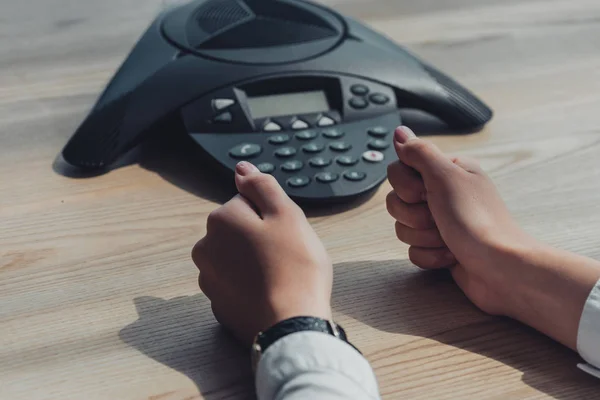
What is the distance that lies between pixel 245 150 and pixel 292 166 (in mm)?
48

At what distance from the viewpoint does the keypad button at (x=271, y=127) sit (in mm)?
723

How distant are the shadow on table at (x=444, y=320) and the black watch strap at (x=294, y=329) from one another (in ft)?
0.21

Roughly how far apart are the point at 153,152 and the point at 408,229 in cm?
28

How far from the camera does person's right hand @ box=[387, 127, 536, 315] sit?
0.56 m

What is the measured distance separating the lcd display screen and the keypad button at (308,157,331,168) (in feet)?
0.25

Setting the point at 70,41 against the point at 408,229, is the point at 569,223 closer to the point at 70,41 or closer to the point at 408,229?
the point at 408,229

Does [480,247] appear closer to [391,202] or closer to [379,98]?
[391,202]

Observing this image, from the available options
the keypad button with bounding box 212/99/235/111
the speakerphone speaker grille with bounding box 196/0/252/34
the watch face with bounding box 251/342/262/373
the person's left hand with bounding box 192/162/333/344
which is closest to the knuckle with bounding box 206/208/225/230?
the person's left hand with bounding box 192/162/333/344

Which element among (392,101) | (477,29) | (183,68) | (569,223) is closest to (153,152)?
(183,68)

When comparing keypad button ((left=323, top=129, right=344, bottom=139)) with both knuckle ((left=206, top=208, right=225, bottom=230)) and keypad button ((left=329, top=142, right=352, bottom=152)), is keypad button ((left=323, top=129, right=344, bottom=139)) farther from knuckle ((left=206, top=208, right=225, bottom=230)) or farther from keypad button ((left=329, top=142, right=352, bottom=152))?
knuckle ((left=206, top=208, right=225, bottom=230))

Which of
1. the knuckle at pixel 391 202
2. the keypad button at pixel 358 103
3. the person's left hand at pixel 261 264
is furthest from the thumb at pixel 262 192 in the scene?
the keypad button at pixel 358 103

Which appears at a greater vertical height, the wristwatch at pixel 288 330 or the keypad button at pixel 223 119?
the wristwatch at pixel 288 330

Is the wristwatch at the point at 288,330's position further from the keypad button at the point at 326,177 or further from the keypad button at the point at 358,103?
the keypad button at the point at 358,103

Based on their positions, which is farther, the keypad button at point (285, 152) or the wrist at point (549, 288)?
the keypad button at point (285, 152)
